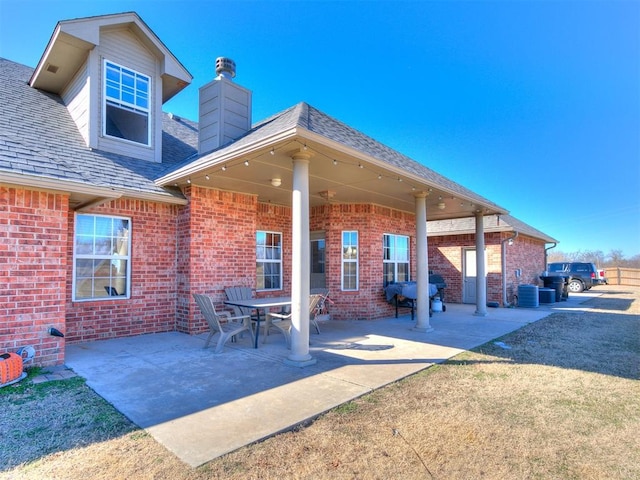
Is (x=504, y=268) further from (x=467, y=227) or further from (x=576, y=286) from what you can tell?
(x=576, y=286)

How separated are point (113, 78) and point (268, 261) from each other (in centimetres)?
573

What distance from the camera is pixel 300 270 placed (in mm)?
5238

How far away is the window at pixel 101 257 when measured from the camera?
6.43m

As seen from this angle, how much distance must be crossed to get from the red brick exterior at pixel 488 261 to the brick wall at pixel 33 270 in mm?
13417

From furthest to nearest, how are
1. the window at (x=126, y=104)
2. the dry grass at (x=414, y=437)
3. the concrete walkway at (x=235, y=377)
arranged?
the window at (x=126, y=104) → the concrete walkway at (x=235, y=377) → the dry grass at (x=414, y=437)

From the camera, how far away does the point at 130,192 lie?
6555 mm

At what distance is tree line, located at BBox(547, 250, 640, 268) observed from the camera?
40.2 metres

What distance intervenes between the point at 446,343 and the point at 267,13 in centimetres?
953

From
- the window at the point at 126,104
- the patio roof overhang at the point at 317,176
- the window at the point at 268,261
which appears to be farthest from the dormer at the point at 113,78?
the window at the point at 268,261

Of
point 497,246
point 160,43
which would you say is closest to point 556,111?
point 497,246

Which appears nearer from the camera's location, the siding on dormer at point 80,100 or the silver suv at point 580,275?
the siding on dormer at point 80,100

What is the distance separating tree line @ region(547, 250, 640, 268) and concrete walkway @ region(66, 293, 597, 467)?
142ft

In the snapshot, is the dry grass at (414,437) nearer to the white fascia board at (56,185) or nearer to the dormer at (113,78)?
the white fascia board at (56,185)

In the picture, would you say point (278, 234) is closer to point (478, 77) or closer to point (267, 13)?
point (267, 13)
